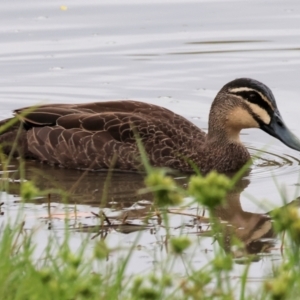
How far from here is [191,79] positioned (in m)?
12.6

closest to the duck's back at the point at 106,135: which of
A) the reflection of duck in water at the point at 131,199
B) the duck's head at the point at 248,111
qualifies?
the reflection of duck in water at the point at 131,199

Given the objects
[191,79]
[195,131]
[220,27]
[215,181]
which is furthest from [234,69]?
[215,181]

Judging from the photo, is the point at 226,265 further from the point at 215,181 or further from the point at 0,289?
the point at 0,289

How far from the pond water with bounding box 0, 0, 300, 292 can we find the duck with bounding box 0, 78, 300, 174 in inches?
8.4

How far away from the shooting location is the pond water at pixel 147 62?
9515 mm

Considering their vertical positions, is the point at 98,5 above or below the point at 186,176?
above

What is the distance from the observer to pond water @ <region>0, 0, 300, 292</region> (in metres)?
9.51

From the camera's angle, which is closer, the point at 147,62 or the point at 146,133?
the point at 146,133

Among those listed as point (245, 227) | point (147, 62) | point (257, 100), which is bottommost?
point (245, 227)

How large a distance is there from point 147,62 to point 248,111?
3.23 m

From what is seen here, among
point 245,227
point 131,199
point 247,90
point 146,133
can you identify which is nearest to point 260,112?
point 247,90

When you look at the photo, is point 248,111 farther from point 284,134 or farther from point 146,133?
point 146,133

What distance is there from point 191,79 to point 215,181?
28.5 ft

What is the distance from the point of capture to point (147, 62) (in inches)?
521
